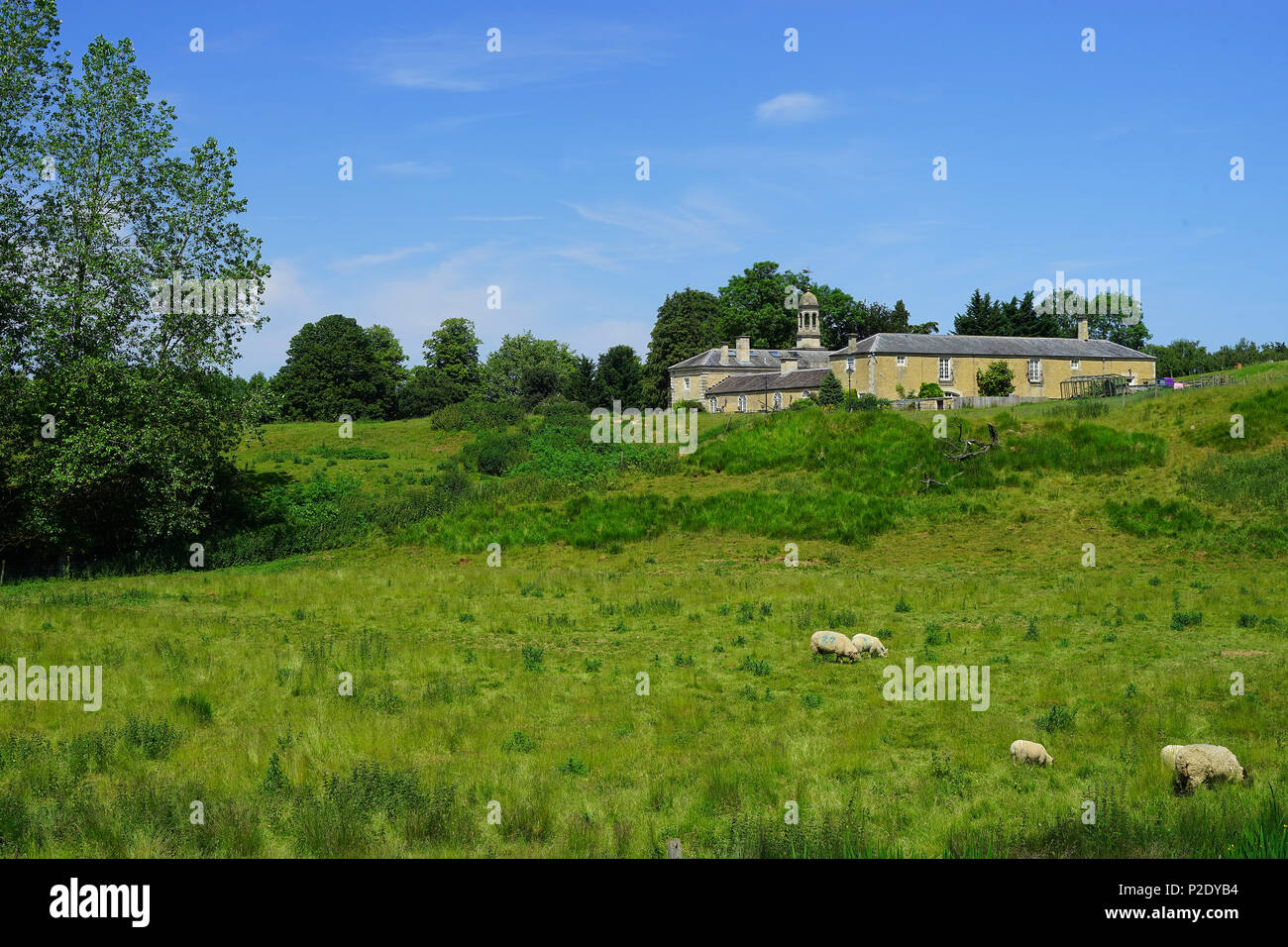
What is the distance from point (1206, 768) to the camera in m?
13.3

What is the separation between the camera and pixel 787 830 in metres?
11.4

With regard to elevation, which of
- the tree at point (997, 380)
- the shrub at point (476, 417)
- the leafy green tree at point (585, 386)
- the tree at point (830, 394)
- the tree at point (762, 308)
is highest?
the tree at point (762, 308)

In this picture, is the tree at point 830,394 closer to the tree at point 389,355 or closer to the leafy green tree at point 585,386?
the leafy green tree at point 585,386

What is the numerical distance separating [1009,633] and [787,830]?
1462 cm

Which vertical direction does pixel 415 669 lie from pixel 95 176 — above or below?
below

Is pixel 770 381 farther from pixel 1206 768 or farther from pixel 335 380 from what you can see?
pixel 1206 768

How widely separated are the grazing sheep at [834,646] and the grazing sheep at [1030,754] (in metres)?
A: 6.90

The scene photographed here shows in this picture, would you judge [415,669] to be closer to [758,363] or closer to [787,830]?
[787,830]

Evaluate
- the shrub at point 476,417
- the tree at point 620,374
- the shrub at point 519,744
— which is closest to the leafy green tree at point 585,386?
the tree at point 620,374

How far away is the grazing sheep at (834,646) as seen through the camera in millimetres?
21781

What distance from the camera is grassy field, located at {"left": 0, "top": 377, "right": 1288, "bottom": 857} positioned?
11.9 meters
